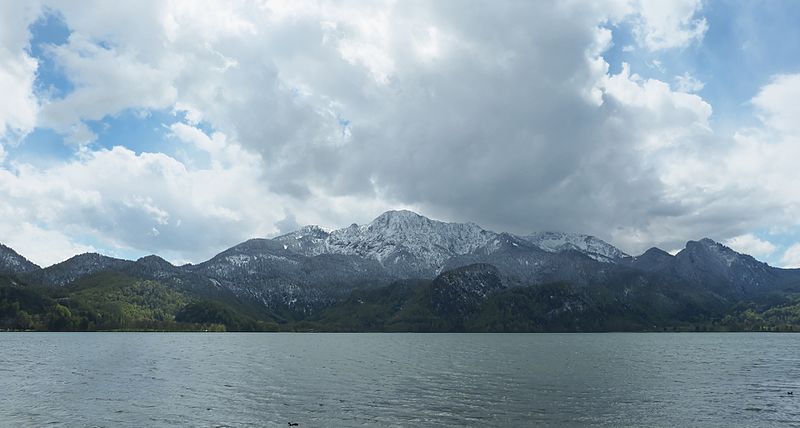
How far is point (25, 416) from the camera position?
238ft

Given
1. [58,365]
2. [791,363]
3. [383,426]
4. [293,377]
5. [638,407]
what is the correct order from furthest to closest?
[791,363] → [58,365] → [293,377] → [638,407] → [383,426]

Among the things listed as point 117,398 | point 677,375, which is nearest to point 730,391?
point 677,375

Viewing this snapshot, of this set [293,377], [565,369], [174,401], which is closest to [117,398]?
[174,401]

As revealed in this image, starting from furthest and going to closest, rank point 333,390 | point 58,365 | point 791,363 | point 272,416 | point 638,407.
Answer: point 791,363 → point 58,365 → point 333,390 → point 638,407 → point 272,416

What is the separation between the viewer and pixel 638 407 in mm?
83688

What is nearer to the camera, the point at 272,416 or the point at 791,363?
the point at 272,416

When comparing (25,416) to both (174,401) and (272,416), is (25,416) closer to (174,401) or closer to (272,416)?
(174,401)

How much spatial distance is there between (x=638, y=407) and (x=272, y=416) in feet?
179

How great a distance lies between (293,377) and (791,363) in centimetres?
14778

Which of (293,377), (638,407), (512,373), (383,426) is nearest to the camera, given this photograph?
(383,426)

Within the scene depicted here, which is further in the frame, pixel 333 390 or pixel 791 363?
pixel 791 363

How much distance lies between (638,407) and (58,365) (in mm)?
138337

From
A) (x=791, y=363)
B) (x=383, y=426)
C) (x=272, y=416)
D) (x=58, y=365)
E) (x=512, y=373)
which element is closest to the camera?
(x=383, y=426)

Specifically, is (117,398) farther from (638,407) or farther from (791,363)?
(791,363)
